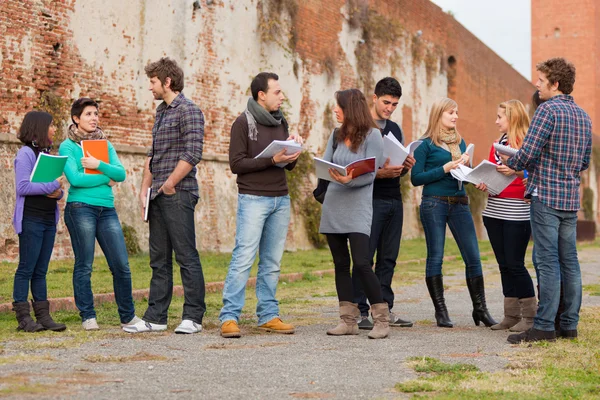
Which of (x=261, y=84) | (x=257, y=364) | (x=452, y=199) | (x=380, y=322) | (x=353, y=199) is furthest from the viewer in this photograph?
(x=452, y=199)

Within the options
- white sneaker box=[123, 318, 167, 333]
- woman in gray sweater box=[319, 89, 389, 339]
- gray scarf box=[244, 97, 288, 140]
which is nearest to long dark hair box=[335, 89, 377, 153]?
woman in gray sweater box=[319, 89, 389, 339]

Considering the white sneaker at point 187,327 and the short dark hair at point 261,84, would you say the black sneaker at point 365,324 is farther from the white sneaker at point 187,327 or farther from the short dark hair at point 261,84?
the short dark hair at point 261,84

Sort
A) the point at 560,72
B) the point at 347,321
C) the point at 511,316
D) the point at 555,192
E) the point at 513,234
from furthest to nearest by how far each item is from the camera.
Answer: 1. the point at 511,316
2. the point at 513,234
3. the point at 347,321
4. the point at 560,72
5. the point at 555,192

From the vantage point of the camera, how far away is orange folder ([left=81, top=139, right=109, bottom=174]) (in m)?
6.95

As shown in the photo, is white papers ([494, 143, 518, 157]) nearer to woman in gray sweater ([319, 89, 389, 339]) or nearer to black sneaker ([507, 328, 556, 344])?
woman in gray sweater ([319, 89, 389, 339])

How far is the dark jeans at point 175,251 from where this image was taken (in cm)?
684

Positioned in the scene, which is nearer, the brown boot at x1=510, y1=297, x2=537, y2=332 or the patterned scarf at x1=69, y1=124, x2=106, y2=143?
the patterned scarf at x1=69, y1=124, x2=106, y2=143

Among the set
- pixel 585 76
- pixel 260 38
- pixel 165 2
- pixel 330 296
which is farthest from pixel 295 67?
pixel 585 76

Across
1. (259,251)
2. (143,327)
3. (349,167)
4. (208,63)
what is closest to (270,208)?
(259,251)

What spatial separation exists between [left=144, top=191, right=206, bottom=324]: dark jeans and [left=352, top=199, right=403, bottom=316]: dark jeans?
4.23 feet

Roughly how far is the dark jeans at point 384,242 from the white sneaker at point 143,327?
60.8 inches

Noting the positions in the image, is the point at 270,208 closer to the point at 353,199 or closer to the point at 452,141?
the point at 353,199

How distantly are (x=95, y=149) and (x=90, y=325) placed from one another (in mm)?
1321

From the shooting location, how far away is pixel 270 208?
22.5 feet
